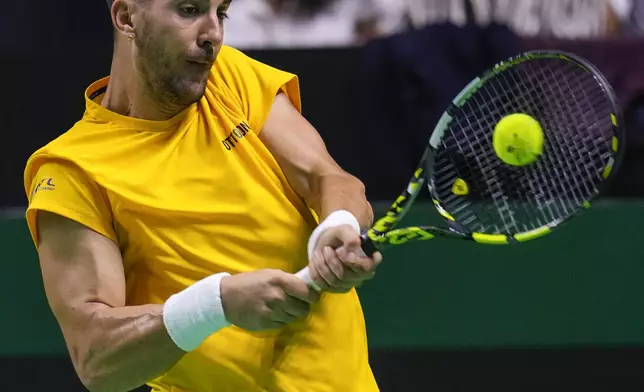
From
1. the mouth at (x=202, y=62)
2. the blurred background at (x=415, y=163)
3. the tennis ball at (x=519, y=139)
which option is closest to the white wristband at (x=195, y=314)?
the mouth at (x=202, y=62)

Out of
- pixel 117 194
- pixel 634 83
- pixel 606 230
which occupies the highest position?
pixel 634 83

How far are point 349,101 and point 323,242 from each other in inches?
59.1

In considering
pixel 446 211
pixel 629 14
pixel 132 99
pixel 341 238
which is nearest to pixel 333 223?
pixel 341 238

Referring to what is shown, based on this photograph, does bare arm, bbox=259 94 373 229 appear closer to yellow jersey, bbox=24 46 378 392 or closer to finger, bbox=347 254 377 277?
yellow jersey, bbox=24 46 378 392

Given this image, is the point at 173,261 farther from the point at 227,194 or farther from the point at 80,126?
the point at 80,126

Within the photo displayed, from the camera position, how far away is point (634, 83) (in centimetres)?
288

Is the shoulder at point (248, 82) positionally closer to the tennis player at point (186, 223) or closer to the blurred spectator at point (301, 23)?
the tennis player at point (186, 223)

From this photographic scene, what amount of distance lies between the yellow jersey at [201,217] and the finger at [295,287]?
0.64ft

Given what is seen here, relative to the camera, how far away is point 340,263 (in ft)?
4.74

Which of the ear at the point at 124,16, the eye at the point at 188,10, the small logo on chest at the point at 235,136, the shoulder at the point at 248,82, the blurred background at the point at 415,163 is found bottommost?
the blurred background at the point at 415,163

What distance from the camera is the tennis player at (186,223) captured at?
4.97 ft

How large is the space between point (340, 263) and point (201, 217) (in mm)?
279

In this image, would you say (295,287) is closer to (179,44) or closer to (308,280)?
(308,280)

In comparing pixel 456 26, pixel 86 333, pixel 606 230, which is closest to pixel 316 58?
pixel 456 26
